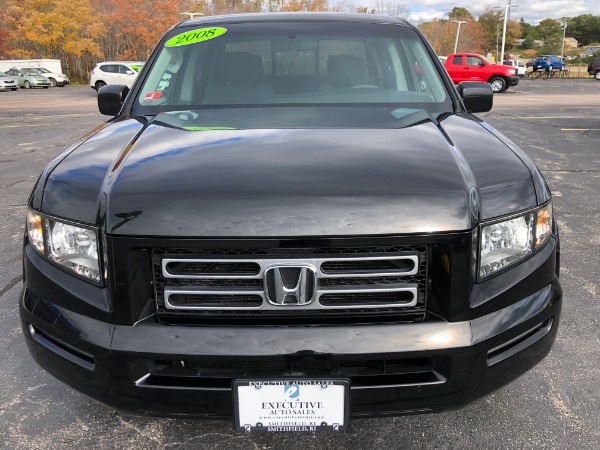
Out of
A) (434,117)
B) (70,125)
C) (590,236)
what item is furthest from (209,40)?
(70,125)

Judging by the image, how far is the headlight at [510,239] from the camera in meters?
1.84

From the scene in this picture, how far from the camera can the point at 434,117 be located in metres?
2.67

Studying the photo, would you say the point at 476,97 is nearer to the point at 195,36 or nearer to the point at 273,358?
the point at 195,36

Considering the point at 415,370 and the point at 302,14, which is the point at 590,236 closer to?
the point at 302,14

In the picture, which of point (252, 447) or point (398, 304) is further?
point (252, 447)

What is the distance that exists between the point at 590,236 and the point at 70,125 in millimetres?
12523

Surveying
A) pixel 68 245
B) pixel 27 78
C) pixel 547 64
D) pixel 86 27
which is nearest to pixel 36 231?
pixel 68 245

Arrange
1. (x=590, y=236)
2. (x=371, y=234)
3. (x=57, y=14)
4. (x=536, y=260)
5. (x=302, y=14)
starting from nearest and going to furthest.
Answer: (x=371, y=234) → (x=536, y=260) → (x=302, y=14) → (x=590, y=236) → (x=57, y=14)

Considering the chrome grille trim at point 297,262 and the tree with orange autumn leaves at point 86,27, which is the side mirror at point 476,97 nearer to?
the chrome grille trim at point 297,262

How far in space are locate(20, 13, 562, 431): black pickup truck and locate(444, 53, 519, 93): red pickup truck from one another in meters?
26.8

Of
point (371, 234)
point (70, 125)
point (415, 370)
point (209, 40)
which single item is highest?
point (209, 40)

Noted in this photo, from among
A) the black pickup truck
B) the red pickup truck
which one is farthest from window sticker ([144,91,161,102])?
the red pickup truck

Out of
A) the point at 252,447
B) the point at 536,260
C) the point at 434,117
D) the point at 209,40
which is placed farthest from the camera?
the point at 209,40

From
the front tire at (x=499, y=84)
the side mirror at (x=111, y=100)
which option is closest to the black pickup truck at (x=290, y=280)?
the side mirror at (x=111, y=100)
